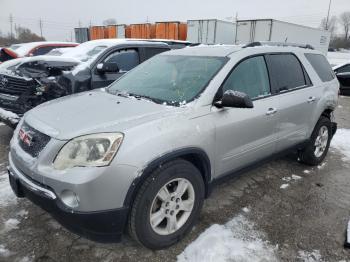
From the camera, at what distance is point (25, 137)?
8.84ft

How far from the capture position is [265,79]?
142 inches

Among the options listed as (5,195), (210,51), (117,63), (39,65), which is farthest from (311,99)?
(39,65)

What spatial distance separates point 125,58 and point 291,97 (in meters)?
3.54

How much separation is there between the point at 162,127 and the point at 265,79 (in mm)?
1653

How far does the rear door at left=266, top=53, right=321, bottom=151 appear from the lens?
373 cm

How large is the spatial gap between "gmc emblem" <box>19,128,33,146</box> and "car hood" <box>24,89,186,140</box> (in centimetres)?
9

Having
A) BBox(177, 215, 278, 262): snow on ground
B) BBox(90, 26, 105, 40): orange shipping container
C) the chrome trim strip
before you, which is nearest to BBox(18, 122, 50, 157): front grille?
the chrome trim strip

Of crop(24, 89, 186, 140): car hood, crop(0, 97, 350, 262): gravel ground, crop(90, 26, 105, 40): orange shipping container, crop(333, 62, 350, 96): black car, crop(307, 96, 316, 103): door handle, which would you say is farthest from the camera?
crop(90, 26, 105, 40): orange shipping container

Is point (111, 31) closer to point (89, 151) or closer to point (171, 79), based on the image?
point (171, 79)

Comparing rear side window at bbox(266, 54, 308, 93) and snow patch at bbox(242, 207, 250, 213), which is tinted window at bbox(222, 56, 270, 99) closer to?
rear side window at bbox(266, 54, 308, 93)

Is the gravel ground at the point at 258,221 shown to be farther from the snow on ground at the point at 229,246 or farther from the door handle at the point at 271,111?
the door handle at the point at 271,111

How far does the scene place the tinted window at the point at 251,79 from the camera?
323 centimetres

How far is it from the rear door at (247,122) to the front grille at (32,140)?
1456 mm

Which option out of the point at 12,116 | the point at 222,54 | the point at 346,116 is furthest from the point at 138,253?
the point at 346,116
